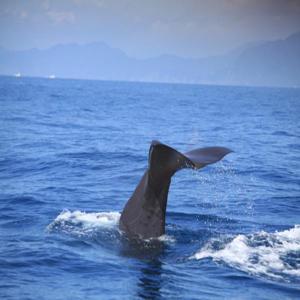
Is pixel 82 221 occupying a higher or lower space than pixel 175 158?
lower

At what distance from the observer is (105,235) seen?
31.1 ft

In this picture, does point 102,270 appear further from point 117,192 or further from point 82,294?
point 117,192

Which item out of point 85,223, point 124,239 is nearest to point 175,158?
point 124,239

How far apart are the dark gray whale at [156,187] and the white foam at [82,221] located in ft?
3.70

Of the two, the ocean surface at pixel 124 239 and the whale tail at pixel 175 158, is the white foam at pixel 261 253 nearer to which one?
the ocean surface at pixel 124 239

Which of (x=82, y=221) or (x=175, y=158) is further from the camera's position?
(x=82, y=221)

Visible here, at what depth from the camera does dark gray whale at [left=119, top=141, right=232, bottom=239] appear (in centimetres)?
800

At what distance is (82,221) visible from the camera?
10.6m

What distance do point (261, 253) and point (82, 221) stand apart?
11.2ft

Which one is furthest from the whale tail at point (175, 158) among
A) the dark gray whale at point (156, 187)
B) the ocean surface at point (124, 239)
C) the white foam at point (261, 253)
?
the white foam at point (261, 253)

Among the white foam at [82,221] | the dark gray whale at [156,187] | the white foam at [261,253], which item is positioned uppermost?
the dark gray whale at [156,187]

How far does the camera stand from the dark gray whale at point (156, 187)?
8.00m

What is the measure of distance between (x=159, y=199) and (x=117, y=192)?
18.2ft

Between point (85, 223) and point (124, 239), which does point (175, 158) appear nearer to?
point (124, 239)
